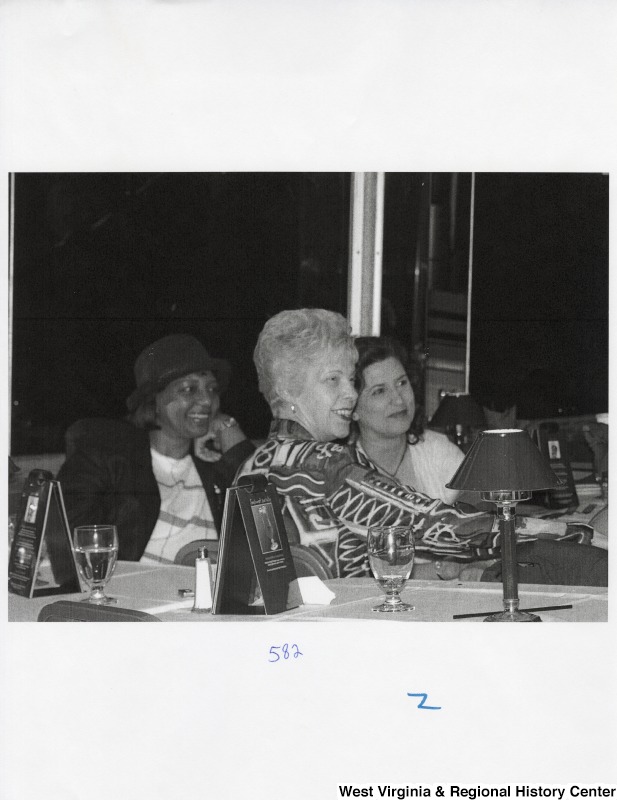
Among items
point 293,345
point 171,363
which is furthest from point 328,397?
point 171,363

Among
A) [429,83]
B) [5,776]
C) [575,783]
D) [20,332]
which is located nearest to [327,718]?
[575,783]

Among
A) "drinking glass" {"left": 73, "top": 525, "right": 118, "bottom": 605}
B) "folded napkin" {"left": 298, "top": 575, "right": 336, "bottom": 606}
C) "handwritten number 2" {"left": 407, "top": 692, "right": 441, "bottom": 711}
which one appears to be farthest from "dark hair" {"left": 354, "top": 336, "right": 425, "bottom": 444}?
"drinking glass" {"left": 73, "top": 525, "right": 118, "bottom": 605}

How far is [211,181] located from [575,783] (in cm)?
166

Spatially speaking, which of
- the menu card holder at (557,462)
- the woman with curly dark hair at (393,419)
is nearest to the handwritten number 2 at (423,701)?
the menu card holder at (557,462)

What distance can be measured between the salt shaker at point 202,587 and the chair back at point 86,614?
10 centimetres

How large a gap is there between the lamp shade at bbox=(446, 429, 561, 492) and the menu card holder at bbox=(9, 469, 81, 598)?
2.96 ft

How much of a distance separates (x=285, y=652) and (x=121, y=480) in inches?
30.5

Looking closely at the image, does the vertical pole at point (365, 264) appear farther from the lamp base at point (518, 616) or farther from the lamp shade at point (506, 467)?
the lamp base at point (518, 616)

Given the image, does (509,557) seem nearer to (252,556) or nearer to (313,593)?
(313,593)

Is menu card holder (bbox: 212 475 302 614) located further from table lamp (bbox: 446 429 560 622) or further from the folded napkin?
table lamp (bbox: 446 429 560 622)

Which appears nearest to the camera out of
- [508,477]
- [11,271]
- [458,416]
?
[508,477]

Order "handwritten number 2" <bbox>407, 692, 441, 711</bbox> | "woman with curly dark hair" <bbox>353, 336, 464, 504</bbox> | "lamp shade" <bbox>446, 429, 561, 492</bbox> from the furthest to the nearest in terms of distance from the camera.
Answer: "woman with curly dark hair" <bbox>353, 336, 464, 504</bbox>
"handwritten number 2" <bbox>407, 692, 441, 711</bbox>
"lamp shade" <bbox>446, 429, 561, 492</bbox>

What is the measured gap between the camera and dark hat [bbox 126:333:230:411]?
9.11 feet

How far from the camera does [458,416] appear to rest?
2.91 meters
